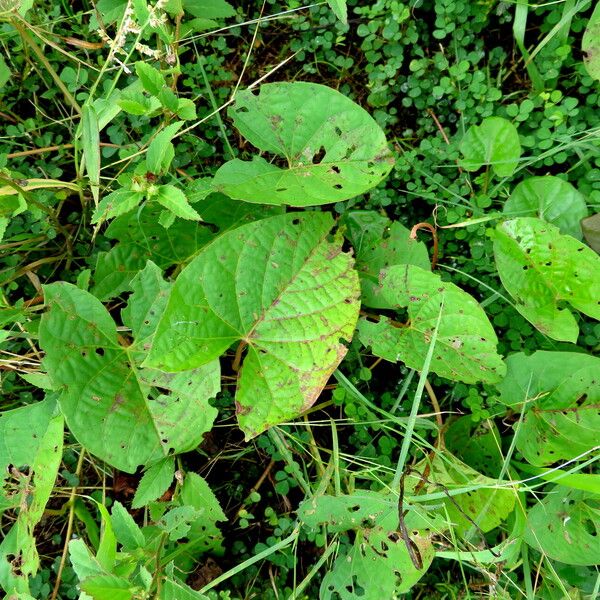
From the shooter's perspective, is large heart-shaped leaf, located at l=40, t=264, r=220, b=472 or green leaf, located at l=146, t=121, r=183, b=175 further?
large heart-shaped leaf, located at l=40, t=264, r=220, b=472

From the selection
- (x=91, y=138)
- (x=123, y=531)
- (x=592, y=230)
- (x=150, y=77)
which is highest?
(x=150, y=77)

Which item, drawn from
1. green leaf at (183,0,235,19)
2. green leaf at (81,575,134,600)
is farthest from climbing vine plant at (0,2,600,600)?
green leaf at (183,0,235,19)

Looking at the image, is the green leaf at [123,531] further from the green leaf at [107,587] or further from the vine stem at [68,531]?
the vine stem at [68,531]

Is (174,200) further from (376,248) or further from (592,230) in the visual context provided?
(592,230)

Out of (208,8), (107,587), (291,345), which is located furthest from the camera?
(208,8)

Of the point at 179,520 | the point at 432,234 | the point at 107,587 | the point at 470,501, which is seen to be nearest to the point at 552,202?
the point at 432,234

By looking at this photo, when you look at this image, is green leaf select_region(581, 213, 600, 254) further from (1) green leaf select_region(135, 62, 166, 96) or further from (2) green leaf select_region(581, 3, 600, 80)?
(1) green leaf select_region(135, 62, 166, 96)

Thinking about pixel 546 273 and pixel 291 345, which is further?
pixel 546 273
